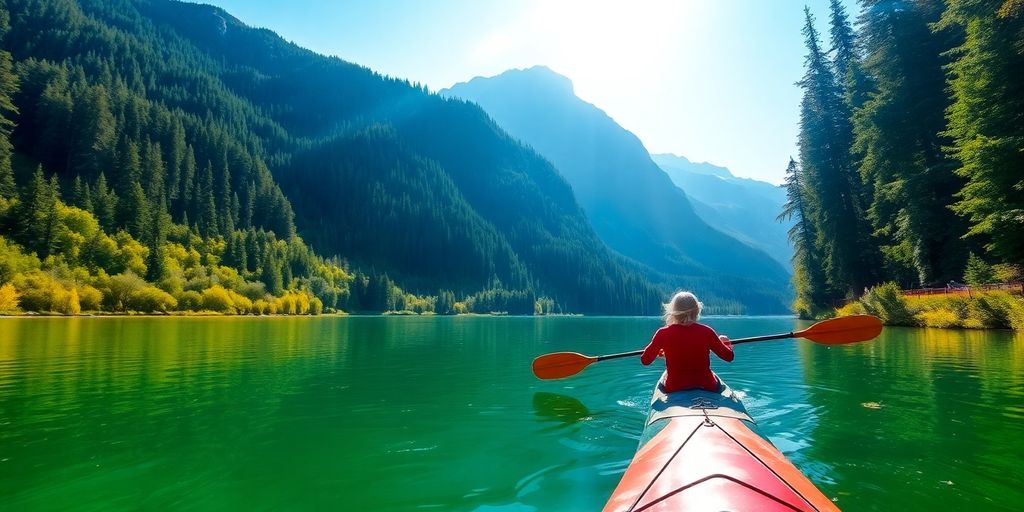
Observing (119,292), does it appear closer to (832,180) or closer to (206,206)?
(206,206)

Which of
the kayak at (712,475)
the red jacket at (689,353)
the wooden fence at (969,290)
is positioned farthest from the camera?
the wooden fence at (969,290)

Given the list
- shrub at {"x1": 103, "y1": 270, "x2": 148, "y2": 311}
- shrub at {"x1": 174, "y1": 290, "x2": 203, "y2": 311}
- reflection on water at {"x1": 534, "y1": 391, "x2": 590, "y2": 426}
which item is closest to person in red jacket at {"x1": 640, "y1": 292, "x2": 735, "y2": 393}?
reflection on water at {"x1": 534, "y1": 391, "x2": 590, "y2": 426}

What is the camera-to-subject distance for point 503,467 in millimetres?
8172

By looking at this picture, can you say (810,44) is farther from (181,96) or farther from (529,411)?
(181,96)

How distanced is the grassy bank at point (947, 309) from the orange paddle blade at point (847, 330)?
71.7ft

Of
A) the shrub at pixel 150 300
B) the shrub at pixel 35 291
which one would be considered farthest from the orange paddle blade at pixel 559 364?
the shrub at pixel 150 300

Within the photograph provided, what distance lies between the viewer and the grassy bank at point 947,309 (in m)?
26.4

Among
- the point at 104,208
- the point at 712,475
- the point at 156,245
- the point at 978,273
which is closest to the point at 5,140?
the point at 104,208

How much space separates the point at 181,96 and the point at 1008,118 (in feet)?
778

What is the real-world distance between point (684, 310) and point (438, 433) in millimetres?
5490

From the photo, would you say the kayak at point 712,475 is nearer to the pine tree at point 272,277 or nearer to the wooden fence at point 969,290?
the wooden fence at point 969,290

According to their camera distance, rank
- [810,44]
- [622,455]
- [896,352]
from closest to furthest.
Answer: [622,455], [896,352], [810,44]

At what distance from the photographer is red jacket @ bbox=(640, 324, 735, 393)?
8.27 meters

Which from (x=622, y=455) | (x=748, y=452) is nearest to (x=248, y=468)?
(x=622, y=455)
